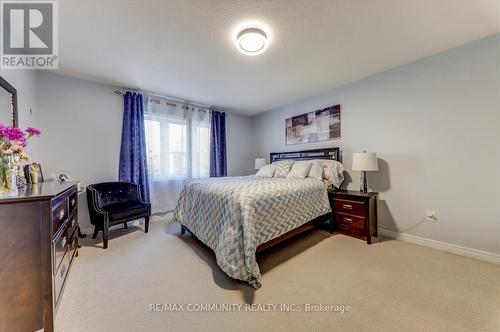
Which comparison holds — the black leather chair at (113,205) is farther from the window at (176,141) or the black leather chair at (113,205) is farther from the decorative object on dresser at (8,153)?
the decorative object on dresser at (8,153)

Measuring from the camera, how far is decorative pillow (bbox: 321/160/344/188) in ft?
10.3

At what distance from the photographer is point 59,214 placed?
1.47m

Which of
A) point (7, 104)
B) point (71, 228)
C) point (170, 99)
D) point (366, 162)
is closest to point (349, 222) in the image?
point (366, 162)

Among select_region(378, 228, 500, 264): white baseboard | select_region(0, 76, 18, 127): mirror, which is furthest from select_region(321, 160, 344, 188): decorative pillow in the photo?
select_region(0, 76, 18, 127): mirror

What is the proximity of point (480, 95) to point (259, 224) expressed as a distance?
293cm

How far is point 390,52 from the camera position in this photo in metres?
2.32

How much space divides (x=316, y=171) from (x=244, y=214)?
193 cm

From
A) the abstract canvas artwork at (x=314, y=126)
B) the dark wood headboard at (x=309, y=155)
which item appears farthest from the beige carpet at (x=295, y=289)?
the abstract canvas artwork at (x=314, y=126)

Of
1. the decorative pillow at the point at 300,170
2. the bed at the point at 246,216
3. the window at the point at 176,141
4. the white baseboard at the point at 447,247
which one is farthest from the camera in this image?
the window at the point at 176,141

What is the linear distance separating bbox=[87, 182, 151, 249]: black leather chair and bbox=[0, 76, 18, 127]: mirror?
3.67ft

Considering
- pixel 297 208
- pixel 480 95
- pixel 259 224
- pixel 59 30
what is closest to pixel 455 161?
pixel 480 95

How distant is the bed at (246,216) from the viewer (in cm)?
173

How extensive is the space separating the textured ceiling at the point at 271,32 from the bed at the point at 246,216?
1682 millimetres

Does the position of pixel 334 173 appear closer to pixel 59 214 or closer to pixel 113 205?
pixel 59 214
